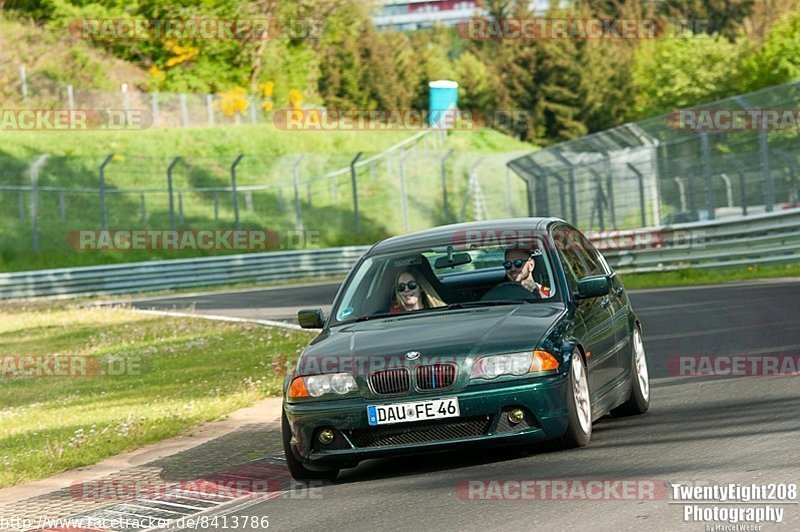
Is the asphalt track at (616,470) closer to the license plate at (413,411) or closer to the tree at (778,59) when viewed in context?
the license plate at (413,411)

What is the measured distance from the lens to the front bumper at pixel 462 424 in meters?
8.16

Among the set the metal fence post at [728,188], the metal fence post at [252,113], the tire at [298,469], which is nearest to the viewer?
the tire at [298,469]

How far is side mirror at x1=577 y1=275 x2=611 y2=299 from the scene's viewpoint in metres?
9.16

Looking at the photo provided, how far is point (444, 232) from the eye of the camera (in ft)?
33.0

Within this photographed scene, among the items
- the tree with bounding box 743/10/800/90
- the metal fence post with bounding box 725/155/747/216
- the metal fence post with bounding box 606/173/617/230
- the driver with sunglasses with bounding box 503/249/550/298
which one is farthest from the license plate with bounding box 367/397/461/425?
the tree with bounding box 743/10/800/90

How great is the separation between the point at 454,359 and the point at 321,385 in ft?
2.65

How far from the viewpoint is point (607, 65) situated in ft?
312

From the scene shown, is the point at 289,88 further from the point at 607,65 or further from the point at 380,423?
the point at 380,423

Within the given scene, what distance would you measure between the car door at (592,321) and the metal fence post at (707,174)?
17.0 m

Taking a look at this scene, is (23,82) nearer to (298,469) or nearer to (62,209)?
(62,209)

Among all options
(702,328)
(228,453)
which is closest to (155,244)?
(702,328)

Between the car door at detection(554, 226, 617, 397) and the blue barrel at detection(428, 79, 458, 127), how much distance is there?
219ft

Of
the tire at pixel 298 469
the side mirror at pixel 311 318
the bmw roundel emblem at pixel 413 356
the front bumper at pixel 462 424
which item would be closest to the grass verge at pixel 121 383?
the side mirror at pixel 311 318

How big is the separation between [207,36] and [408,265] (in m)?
61.4
